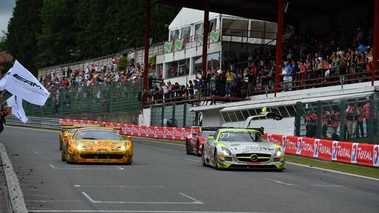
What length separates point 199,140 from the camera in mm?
32906

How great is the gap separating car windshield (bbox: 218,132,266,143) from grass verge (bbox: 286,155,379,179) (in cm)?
311

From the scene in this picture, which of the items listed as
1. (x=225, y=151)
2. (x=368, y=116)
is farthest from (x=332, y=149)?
(x=225, y=151)

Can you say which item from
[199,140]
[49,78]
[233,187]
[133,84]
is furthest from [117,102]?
[233,187]

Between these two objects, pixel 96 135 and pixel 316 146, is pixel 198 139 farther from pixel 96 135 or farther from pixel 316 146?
pixel 96 135

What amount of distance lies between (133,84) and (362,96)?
31.3 m

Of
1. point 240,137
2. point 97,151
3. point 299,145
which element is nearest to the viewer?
point 97,151

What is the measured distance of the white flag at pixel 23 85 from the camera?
2334 cm

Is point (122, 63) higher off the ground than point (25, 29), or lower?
lower

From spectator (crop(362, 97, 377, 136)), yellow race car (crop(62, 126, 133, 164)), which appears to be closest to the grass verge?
spectator (crop(362, 97, 377, 136))

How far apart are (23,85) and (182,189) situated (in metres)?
8.82

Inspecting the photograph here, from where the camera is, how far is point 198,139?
33.1m

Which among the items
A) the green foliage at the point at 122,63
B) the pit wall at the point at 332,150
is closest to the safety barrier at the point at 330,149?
the pit wall at the point at 332,150

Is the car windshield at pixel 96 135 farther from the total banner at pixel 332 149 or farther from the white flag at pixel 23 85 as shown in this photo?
the total banner at pixel 332 149

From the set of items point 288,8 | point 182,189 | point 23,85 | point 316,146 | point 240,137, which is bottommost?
point 182,189
